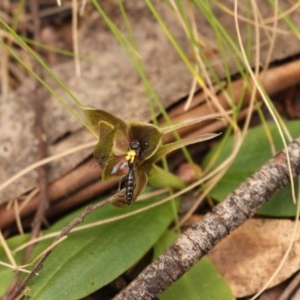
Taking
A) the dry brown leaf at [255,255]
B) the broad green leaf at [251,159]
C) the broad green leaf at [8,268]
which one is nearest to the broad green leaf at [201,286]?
the dry brown leaf at [255,255]

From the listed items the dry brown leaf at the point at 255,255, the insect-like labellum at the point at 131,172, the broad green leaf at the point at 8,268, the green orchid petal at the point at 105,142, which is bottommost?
the dry brown leaf at the point at 255,255

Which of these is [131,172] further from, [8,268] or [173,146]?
[8,268]

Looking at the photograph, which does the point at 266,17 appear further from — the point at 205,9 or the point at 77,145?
the point at 77,145

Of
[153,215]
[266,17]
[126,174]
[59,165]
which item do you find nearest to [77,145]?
[59,165]

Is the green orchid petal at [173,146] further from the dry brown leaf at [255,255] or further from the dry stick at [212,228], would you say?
the dry brown leaf at [255,255]

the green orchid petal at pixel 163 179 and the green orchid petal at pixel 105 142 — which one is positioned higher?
the green orchid petal at pixel 105 142

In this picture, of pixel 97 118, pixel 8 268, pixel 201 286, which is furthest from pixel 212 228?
pixel 8 268
